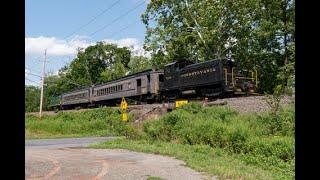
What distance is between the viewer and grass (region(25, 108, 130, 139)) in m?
31.8

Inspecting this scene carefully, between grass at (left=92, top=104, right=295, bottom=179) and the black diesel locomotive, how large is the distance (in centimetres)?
492

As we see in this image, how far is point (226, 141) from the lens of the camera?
54.2 feet

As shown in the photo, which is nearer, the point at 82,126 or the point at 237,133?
the point at 237,133

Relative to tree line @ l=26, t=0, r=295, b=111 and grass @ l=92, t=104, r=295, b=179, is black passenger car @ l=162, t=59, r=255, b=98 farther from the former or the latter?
tree line @ l=26, t=0, r=295, b=111

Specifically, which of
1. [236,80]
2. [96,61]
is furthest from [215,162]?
[96,61]

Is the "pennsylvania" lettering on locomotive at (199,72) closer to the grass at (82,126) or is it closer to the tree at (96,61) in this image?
the grass at (82,126)

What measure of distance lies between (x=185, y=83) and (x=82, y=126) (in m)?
8.94

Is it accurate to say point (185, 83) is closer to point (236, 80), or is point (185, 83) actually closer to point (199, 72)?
point (199, 72)

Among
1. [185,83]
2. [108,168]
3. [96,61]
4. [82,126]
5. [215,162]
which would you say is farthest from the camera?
[96,61]

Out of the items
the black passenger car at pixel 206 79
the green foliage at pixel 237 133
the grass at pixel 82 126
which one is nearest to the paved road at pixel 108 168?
the green foliage at pixel 237 133

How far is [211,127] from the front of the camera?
1844cm
